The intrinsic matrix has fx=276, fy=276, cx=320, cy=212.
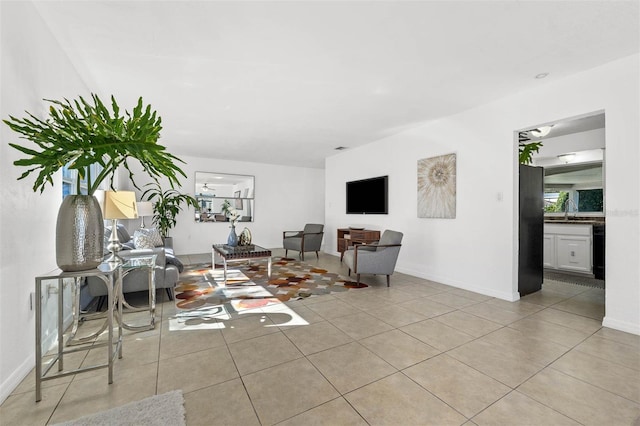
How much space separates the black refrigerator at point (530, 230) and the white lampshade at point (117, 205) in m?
4.48

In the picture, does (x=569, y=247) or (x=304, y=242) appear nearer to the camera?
(x=569, y=247)

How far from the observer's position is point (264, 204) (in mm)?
8102

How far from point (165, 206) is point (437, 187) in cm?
574

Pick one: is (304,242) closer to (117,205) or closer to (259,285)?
(259,285)

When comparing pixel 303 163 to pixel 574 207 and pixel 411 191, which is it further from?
pixel 574 207

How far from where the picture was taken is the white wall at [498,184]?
261 centimetres

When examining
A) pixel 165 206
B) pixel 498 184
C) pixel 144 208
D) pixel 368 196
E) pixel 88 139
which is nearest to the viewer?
pixel 88 139

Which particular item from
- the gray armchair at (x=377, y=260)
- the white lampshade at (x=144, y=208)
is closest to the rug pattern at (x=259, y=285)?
the gray armchair at (x=377, y=260)

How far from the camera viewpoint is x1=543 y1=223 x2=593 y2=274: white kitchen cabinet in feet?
15.1

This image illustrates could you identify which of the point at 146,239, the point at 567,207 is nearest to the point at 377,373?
the point at 146,239

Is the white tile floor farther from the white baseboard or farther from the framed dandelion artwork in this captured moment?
the framed dandelion artwork

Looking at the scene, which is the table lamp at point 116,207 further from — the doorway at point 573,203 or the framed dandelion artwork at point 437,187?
the doorway at point 573,203

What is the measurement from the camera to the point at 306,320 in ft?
9.21

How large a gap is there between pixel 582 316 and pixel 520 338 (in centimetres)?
115
